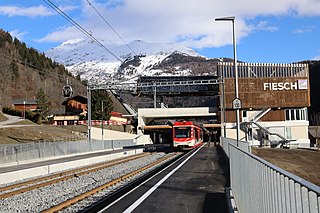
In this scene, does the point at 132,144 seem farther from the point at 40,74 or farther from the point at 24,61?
the point at 40,74

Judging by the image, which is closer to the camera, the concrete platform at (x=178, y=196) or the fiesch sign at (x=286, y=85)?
the concrete platform at (x=178, y=196)

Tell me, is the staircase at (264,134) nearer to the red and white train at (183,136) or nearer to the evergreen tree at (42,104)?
the red and white train at (183,136)

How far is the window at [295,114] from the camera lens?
8912cm

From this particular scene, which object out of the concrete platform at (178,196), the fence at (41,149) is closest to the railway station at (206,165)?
the concrete platform at (178,196)

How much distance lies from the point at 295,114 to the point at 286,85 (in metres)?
6.77

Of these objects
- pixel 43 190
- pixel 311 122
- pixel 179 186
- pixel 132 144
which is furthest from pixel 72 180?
pixel 311 122

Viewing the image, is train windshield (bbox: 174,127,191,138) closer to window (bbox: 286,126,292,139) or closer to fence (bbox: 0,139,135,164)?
fence (bbox: 0,139,135,164)

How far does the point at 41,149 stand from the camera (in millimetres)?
40156

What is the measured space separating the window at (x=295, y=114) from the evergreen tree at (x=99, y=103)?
4160 cm

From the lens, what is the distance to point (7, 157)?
1341 inches

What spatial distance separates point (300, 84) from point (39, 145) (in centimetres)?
6367

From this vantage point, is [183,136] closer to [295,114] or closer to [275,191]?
[275,191]

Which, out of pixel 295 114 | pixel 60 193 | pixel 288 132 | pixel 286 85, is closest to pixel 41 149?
pixel 60 193

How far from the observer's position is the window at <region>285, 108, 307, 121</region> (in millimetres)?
89125
